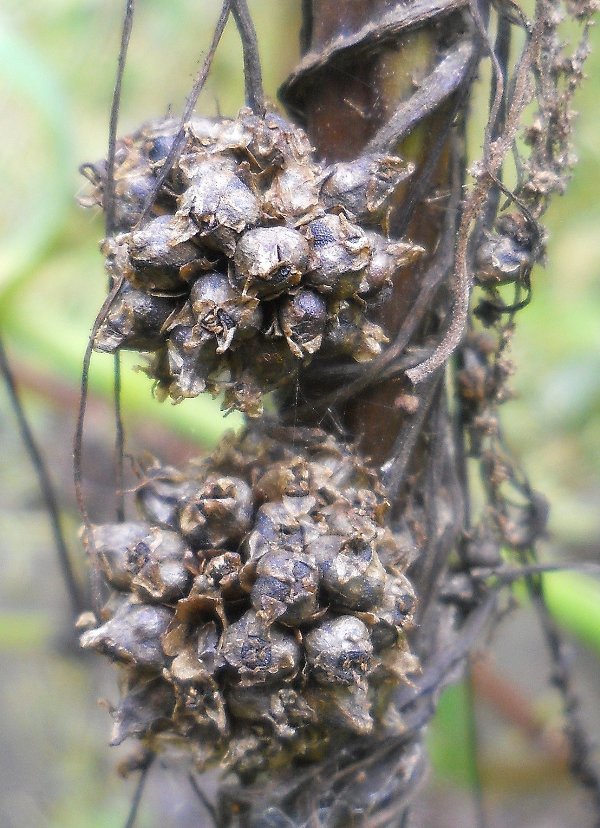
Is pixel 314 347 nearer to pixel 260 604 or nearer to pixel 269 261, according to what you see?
pixel 269 261

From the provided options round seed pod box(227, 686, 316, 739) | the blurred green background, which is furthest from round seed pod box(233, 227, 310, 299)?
the blurred green background

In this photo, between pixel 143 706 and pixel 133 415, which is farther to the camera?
pixel 133 415

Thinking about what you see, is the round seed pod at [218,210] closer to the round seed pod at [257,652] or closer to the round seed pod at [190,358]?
the round seed pod at [190,358]

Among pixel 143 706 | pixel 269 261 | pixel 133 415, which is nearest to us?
pixel 269 261

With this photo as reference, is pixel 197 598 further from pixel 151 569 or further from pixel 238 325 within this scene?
pixel 238 325

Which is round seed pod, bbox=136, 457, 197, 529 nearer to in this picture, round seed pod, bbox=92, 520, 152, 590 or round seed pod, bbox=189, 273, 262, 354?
round seed pod, bbox=92, 520, 152, 590

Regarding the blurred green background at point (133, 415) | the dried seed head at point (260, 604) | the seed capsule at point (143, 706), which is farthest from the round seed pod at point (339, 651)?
the blurred green background at point (133, 415)

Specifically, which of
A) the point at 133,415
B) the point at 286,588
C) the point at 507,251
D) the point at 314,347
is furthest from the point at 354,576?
the point at 133,415

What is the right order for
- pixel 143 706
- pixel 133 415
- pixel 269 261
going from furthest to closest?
1. pixel 133 415
2. pixel 143 706
3. pixel 269 261
